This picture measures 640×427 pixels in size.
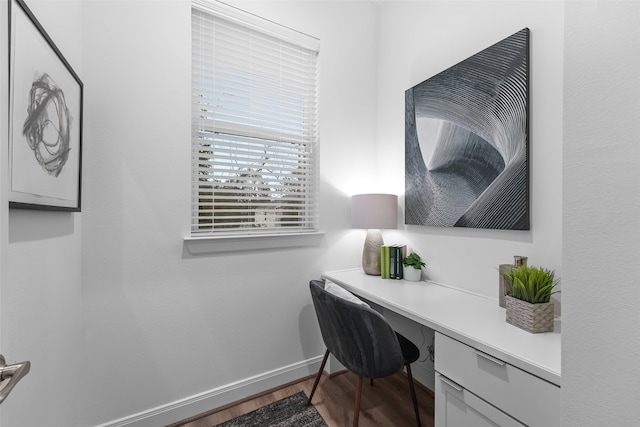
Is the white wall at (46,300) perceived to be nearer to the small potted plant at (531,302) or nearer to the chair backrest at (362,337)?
the chair backrest at (362,337)

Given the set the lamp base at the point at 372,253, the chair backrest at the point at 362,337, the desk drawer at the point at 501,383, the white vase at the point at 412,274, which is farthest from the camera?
the lamp base at the point at 372,253

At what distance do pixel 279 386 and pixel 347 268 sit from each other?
0.91 metres

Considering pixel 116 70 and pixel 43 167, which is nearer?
pixel 43 167

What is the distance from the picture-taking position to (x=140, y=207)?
4.85 ft

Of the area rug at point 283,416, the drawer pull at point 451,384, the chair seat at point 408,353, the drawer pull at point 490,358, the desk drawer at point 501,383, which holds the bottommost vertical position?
the area rug at point 283,416

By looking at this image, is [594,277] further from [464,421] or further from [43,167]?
[43,167]

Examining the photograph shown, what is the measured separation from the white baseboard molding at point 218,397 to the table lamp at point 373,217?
79 cm

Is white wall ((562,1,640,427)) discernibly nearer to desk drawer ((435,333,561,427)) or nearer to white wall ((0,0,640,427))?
white wall ((0,0,640,427))

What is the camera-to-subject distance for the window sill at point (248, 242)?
161 cm

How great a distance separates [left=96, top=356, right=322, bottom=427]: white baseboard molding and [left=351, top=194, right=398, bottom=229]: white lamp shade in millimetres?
1032

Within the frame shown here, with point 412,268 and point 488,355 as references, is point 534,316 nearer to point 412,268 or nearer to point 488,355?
point 488,355

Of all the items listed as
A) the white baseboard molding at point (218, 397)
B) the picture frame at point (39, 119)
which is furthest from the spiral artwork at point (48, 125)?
the white baseboard molding at point (218, 397)

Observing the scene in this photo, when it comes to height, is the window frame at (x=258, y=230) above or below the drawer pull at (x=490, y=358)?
above

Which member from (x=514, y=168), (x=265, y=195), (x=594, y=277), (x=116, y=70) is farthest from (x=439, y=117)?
(x=116, y=70)
